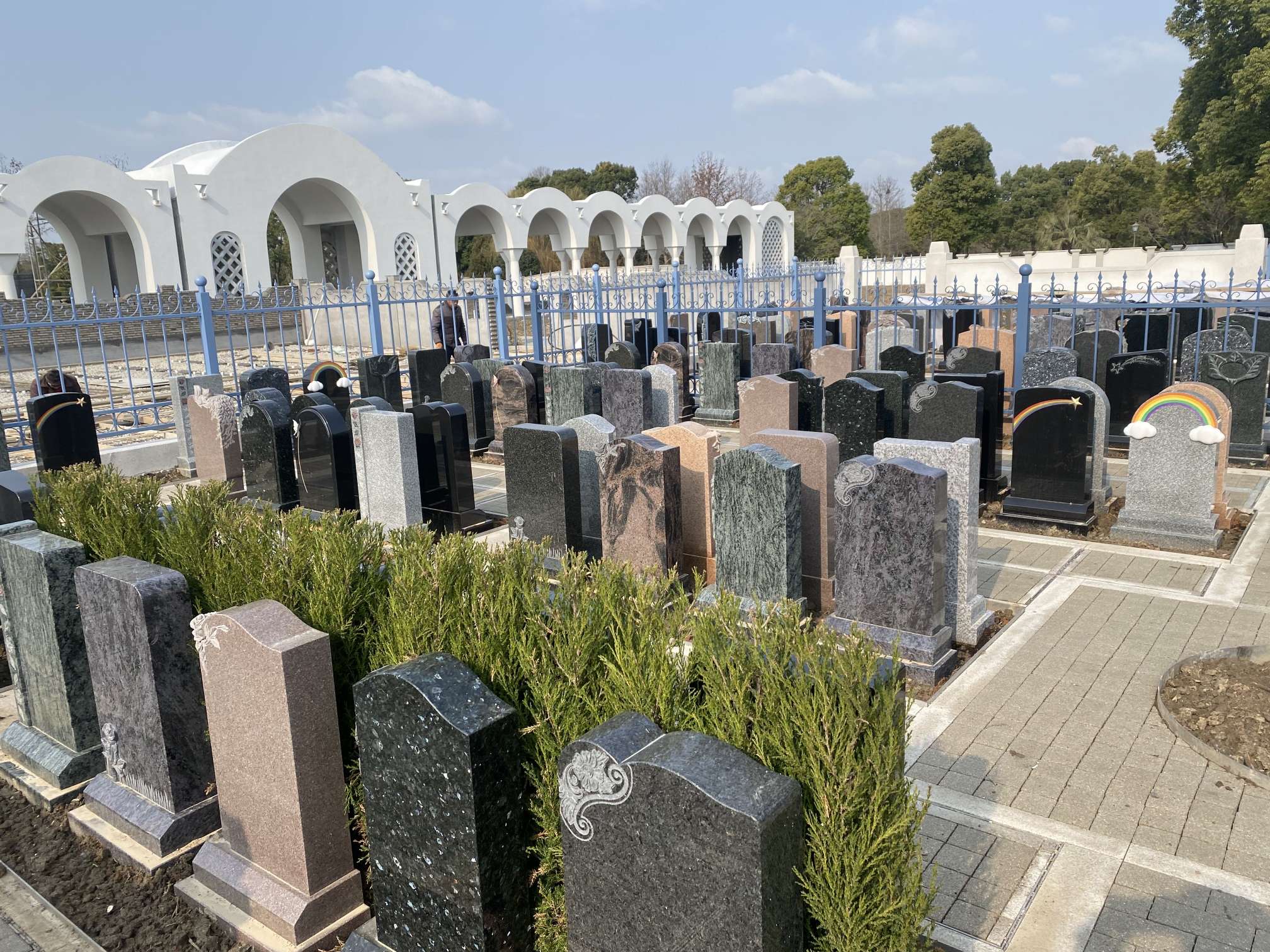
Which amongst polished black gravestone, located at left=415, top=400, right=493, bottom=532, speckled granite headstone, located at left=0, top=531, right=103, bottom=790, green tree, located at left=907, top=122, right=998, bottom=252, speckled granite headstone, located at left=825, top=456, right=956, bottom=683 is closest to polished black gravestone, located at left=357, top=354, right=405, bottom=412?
polished black gravestone, located at left=415, top=400, right=493, bottom=532

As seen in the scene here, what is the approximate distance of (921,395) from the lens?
27.6 feet

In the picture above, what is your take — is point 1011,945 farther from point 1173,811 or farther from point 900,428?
point 900,428

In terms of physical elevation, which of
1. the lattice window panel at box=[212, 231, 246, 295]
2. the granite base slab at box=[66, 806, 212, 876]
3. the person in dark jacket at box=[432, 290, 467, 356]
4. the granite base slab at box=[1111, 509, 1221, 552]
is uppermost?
the lattice window panel at box=[212, 231, 246, 295]

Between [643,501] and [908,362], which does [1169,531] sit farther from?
[908,362]

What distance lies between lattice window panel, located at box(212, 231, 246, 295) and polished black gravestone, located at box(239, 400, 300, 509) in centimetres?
2244

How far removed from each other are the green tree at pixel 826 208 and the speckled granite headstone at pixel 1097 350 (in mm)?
45632

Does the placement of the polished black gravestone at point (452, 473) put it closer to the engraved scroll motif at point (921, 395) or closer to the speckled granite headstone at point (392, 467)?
the speckled granite headstone at point (392, 467)

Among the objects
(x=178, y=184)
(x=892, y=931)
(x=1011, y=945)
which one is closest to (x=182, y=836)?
(x=892, y=931)

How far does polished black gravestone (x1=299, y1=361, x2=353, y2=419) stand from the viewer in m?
10.8

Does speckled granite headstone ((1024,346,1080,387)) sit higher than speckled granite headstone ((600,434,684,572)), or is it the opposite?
speckled granite headstone ((1024,346,1080,387))

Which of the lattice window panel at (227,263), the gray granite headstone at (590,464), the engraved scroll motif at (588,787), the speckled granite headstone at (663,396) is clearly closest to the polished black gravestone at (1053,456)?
the gray granite headstone at (590,464)

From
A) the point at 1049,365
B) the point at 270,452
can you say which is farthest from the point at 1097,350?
the point at 270,452

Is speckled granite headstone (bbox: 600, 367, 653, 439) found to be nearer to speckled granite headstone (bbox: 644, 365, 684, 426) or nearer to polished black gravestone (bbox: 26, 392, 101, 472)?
speckled granite headstone (bbox: 644, 365, 684, 426)

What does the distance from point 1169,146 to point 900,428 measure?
4046 cm
